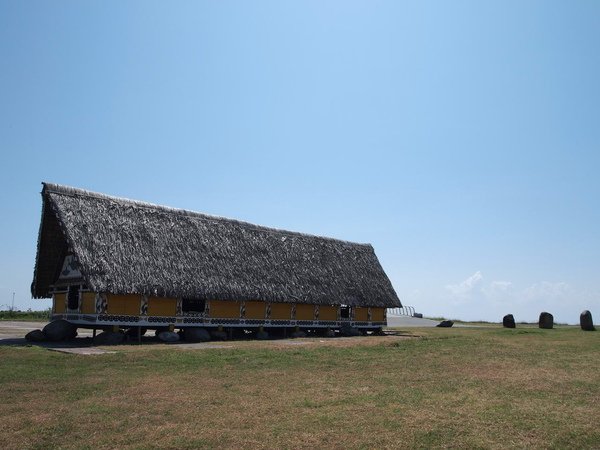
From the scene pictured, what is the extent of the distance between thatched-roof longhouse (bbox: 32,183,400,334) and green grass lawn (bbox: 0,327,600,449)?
6.09m

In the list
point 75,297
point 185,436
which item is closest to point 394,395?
point 185,436

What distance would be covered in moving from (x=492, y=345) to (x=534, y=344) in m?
2.58

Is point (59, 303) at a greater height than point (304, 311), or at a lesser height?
greater

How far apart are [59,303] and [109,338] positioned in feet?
17.9

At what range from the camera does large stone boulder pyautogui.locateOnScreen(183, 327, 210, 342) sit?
2394cm

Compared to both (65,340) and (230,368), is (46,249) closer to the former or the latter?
(65,340)

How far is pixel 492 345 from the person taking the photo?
870 inches

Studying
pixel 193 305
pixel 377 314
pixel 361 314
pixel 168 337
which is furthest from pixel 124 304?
pixel 377 314

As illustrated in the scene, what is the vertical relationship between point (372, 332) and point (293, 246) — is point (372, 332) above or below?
below

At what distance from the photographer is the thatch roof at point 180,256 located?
73.7 feet

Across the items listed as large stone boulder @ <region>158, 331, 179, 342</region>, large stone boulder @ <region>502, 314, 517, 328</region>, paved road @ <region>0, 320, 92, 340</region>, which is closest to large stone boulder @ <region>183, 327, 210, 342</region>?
large stone boulder @ <region>158, 331, 179, 342</region>

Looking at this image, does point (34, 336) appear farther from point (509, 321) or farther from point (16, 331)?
point (509, 321)

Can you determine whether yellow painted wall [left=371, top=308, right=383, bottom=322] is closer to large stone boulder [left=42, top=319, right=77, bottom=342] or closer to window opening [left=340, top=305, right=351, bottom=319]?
window opening [left=340, top=305, right=351, bottom=319]

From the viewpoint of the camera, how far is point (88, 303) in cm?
2281
